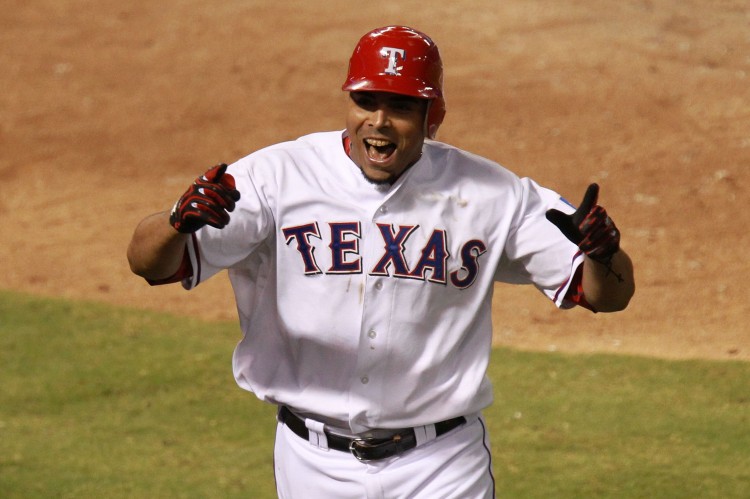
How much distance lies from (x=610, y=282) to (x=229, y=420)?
3.45m

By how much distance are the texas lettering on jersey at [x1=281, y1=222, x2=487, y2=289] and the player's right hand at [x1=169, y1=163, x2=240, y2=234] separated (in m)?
0.34

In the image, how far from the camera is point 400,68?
3.45 m

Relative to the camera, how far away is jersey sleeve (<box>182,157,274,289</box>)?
11.0 ft

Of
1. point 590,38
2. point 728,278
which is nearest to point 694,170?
point 728,278

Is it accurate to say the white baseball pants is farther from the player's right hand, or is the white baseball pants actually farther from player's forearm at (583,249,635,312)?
the player's right hand

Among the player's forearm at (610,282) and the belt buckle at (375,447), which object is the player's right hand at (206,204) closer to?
the belt buckle at (375,447)

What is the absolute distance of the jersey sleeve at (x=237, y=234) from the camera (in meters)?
3.36

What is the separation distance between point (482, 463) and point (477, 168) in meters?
0.84

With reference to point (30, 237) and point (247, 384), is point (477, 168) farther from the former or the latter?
point (30, 237)

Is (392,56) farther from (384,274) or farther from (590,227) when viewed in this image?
(590,227)

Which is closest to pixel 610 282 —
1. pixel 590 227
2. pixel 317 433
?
pixel 590 227

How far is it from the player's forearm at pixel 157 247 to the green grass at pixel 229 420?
2.56m

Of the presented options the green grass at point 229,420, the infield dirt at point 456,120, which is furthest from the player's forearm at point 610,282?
the infield dirt at point 456,120

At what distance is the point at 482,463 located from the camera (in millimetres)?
3691
